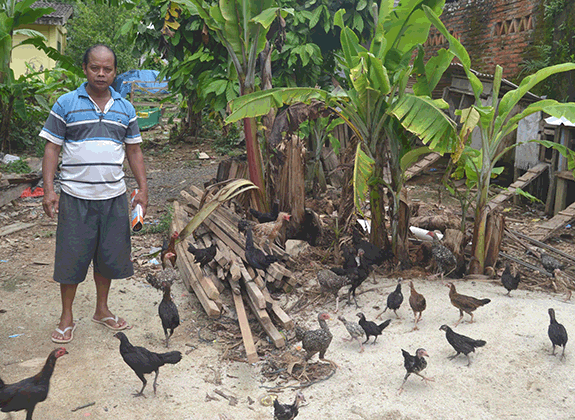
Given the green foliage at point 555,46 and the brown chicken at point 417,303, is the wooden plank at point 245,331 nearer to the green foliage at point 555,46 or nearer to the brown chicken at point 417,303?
the brown chicken at point 417,303

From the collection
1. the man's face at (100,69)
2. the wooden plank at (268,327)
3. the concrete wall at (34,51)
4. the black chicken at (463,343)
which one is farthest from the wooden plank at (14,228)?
the concrete wall at (34,51)

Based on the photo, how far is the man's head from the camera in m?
4.46

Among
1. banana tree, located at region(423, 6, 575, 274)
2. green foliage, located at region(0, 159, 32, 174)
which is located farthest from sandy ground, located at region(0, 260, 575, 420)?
green foliage, located at region(0, 159, 32, 174)

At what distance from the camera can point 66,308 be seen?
4.93 m

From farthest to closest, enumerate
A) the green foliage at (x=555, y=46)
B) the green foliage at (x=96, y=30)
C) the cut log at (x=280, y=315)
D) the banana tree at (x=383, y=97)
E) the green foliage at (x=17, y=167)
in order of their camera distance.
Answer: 1. the green foliage at (x=96, y=30)
2. the green foliage at (x=17, y=167)
3. the green foliage at (x=555, y=46)
4. the banana tree at (x=383, y=97)
5. the cut log at (x=280, y=315)

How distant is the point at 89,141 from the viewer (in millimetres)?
4594

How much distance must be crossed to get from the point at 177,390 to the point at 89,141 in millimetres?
2354

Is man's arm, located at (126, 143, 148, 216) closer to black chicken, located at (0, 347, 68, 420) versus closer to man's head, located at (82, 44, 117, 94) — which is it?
man's head, located at (82, 44, 117, 94)

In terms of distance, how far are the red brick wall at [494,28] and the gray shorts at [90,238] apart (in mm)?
10242

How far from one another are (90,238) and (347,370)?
2.69 meters

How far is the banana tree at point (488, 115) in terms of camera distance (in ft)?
18.8

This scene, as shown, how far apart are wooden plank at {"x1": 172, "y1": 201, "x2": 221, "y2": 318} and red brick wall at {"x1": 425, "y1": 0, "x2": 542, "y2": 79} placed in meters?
8.64

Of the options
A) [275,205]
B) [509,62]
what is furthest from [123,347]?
[509,62]

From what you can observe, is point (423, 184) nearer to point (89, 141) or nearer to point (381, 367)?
point (381, 367)
